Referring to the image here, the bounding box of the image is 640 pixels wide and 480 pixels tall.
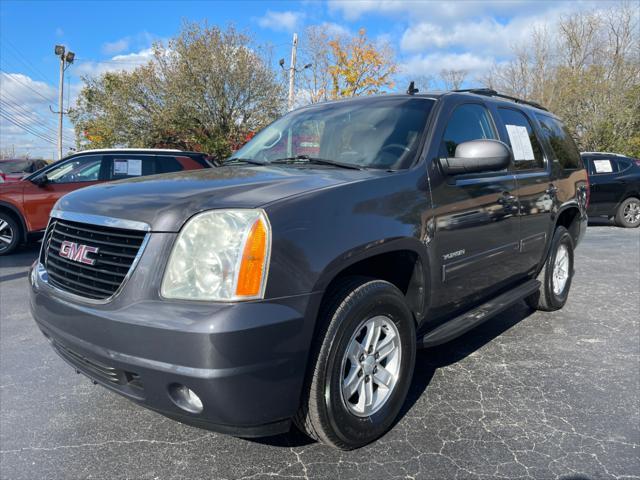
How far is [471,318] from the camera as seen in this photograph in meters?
3.27

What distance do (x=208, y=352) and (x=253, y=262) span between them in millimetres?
388

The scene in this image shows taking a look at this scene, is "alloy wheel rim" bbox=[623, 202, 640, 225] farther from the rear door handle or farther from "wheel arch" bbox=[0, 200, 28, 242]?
"wheel arch" bbox=[0, 200, 28, 242]

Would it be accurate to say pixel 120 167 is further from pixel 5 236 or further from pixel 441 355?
pixel 441 355

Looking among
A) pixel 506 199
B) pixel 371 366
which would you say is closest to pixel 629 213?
pixel 506 199

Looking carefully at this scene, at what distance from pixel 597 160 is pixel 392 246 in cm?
1110

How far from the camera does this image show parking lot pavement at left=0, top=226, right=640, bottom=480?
7.75 ft

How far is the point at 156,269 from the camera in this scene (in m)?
2.01

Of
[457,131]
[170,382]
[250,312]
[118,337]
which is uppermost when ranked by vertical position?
[457,131]

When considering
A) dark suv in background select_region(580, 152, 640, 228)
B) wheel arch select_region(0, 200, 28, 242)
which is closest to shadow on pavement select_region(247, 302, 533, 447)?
wheel arch select_region(0, 200, 28, 242)

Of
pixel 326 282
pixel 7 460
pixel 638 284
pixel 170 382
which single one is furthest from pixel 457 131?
pixel 638 284

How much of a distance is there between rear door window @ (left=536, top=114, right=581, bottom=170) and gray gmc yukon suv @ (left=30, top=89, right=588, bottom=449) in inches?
55.2

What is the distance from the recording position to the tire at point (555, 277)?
15.0 feet

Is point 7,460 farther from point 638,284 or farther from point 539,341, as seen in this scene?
point 638,284

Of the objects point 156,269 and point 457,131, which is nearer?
point 156,269
